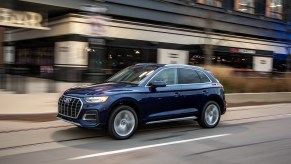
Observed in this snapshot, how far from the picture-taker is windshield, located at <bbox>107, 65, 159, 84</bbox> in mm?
8967

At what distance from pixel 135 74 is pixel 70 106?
1.83m

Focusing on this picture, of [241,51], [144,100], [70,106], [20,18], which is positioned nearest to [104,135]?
[70,106]

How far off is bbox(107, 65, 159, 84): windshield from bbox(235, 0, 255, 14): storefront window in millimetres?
24510

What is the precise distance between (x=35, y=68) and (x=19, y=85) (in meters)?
9.40

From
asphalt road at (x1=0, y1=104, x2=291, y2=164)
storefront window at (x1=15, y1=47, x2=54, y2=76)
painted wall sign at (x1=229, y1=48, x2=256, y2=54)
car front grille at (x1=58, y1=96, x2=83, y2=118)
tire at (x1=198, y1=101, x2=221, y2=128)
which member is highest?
painted wall sign at (x1=229, y1=48, x2=256, y2=54)

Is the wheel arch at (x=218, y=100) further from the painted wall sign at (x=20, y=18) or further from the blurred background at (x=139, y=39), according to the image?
the painted wall sign at (x=20, y=18)

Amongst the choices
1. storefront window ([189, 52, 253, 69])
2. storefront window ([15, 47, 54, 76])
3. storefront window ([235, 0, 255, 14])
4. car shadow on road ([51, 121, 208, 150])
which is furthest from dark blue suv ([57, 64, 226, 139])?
storefront window ([235, 0, 255, 14])

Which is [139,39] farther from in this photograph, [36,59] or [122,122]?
[122,122]

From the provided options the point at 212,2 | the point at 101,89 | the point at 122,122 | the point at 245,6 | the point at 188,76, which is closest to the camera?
the point at 101,89

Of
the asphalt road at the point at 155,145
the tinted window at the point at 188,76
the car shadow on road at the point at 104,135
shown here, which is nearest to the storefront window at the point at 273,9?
the asphalt road at the point at 155,145

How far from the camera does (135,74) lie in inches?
364

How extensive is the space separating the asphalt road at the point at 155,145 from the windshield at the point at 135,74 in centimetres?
126

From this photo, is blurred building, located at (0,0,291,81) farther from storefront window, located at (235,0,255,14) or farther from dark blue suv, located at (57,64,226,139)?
dark blue suv, located at (57,64,226,139)

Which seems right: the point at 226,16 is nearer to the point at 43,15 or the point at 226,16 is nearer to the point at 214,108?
the point at 43,15
